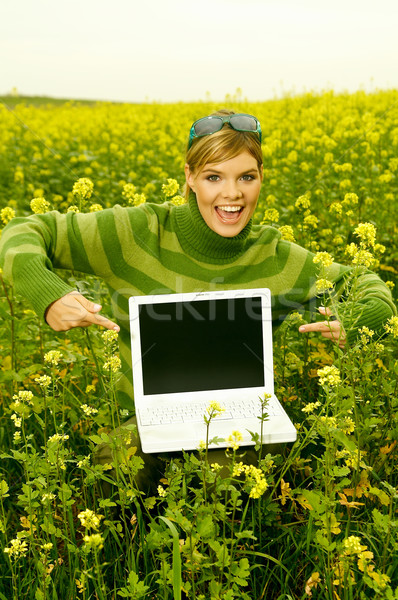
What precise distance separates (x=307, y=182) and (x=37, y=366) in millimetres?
3898

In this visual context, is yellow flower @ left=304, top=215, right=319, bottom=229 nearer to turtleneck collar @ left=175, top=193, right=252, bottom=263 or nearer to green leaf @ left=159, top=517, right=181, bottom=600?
turtleneck collar @ left=175, top=193, right=252, bottom=263

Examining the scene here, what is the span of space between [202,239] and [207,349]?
17.6 inches

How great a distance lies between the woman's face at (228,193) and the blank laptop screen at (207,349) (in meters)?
0.34

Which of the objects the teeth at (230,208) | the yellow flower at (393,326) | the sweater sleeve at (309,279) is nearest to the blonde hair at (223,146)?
the teeth at (230,208)

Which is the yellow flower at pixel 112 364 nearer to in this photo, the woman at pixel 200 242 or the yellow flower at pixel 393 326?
the woman at pixel 200 242

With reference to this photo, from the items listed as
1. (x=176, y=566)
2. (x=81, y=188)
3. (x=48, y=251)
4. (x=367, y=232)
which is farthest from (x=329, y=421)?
(x=81, y=188)

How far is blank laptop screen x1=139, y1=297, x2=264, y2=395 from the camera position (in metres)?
2.09

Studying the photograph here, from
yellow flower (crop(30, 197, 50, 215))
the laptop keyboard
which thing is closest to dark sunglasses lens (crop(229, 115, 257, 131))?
yellow flower (crop(30, 197, 50, 215))

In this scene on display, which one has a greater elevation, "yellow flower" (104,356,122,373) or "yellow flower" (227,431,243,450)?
"yellow flower" (104,356,122,373)

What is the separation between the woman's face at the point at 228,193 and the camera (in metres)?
2.29

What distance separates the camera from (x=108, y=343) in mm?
1805

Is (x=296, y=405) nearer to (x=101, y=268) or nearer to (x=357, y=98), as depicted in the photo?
(x=101, y=268)

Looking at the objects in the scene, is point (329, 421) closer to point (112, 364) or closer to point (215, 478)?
point (215, 478)

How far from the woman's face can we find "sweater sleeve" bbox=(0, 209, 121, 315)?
367mm
